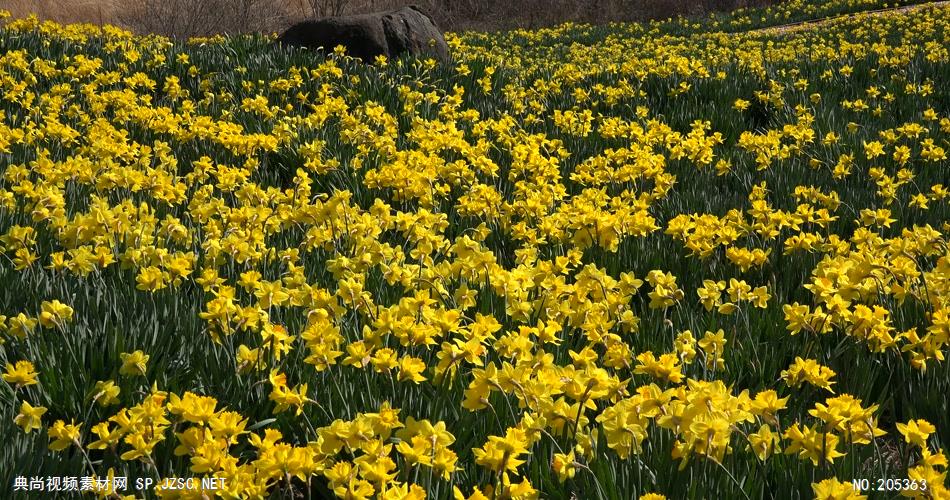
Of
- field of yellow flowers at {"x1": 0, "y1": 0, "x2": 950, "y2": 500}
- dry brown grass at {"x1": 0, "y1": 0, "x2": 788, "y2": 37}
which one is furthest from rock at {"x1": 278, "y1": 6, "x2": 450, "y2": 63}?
dry brown grass at {"x1": 0, "y1": 0, "x2": 788, "y2": 37}

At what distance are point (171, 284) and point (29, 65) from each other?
4705mm

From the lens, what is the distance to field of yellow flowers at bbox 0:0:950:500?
1.55 metres

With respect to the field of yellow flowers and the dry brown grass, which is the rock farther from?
the dry brown grass

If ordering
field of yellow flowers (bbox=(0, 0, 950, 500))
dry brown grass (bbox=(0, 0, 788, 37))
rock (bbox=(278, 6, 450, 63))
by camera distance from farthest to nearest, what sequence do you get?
dry brown grass (bbox=(0, 0, 788, 37)), rock (bbox=(278, 6, 450, 63)), field of yellow flowers (bbox=(0, 0, 950, 500))

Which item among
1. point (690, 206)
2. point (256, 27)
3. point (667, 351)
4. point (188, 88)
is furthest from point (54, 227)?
point (256, 27)

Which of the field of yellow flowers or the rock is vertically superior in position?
the rock

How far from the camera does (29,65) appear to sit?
20.1ft

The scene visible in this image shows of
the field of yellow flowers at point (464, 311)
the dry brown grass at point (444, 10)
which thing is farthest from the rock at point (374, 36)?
the dry brown grass at point (444, 10)

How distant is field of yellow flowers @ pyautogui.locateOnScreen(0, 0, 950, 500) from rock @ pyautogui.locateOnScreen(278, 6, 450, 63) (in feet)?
7.98

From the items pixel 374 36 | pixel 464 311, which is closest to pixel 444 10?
pixel 374 36

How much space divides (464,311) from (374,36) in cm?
598

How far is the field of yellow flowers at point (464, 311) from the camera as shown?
1.55m

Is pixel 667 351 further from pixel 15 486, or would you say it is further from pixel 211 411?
pixel 15 486

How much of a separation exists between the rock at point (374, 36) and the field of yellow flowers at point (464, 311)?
7.98 feet
